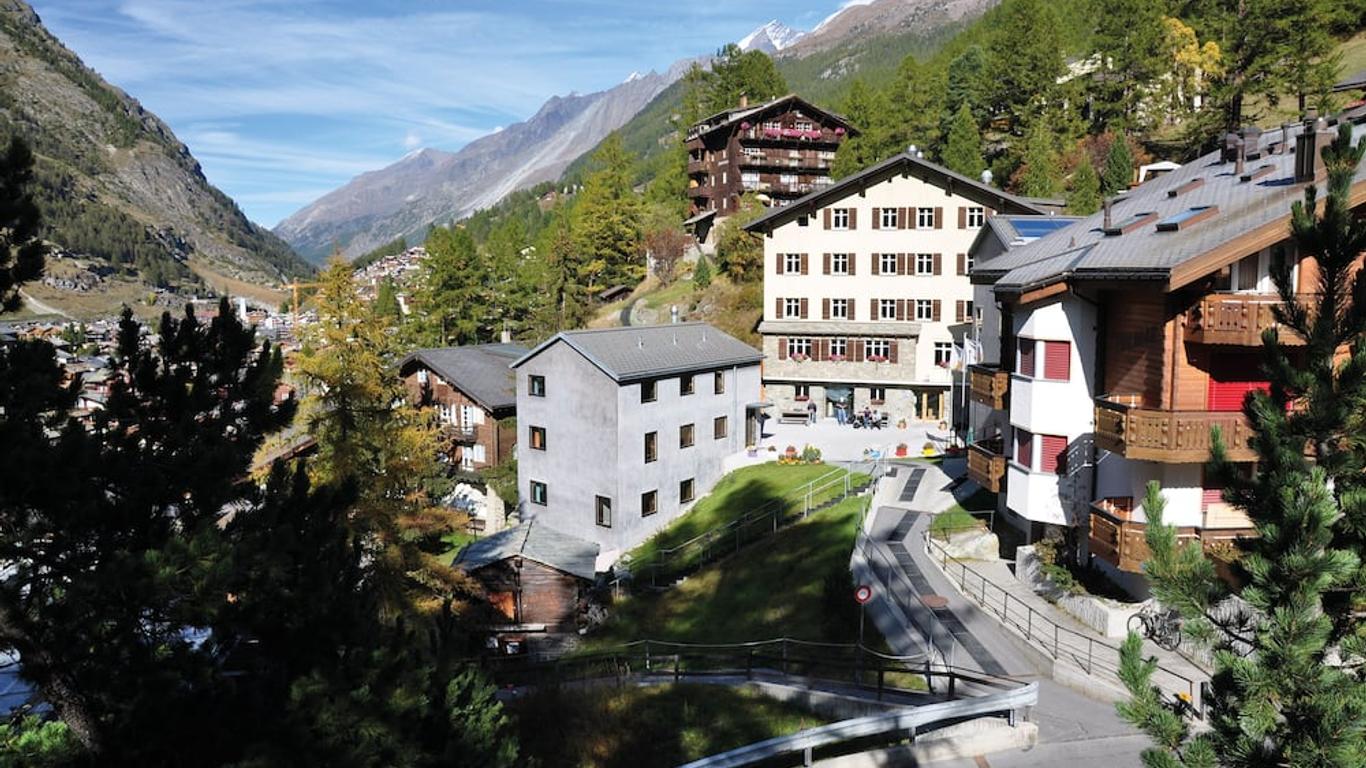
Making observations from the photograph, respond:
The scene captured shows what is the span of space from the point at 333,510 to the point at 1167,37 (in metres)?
68.8

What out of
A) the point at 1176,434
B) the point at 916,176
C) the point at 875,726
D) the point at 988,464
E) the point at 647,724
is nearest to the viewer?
the point at 875,726

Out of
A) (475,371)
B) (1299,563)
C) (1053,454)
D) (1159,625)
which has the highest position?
(475,371)

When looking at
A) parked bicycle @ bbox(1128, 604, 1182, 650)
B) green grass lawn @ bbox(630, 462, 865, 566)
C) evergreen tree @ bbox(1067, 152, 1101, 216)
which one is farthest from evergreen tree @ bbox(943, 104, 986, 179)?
parked bicycle @ bbox(1128, 604, 1182, 650)

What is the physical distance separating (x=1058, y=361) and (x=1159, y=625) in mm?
7085

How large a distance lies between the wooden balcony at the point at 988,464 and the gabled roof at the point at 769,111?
2395 inches

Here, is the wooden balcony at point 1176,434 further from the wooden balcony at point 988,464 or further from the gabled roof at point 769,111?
the gabled roof at point 769,111

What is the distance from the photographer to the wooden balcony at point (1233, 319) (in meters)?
18.5

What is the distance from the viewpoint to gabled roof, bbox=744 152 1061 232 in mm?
46531

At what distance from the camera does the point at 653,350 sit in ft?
135

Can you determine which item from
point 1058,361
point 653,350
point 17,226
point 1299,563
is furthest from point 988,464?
point 17,226

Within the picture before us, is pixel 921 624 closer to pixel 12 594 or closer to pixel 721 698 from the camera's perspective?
pixel 721 698

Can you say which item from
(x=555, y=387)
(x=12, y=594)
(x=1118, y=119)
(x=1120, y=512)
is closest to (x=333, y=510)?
(x=12, y=594)

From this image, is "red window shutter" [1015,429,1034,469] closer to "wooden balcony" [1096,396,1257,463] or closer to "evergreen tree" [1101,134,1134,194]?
"wooden balcony" [1096,396,1257,463]

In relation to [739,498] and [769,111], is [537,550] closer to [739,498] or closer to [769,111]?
[739,498]
